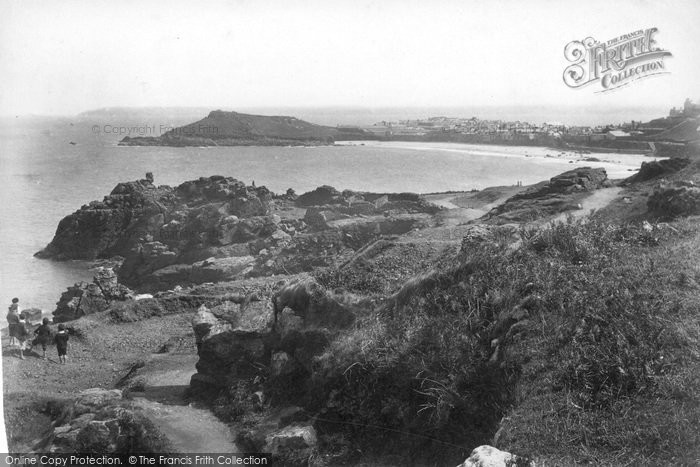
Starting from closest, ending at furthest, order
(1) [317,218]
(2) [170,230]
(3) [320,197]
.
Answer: (2) [170,230]
(1) [317,218]
(3) [320,197]

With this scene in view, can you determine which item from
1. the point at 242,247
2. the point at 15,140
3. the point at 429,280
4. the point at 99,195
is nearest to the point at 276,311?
the point at 429,280

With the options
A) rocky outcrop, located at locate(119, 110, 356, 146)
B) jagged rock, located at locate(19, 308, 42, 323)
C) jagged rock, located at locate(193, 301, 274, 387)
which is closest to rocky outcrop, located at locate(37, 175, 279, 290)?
rocky outcrop, located at locate(119, 110, 356, 146)

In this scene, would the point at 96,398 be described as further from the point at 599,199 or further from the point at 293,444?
the point at 599,199

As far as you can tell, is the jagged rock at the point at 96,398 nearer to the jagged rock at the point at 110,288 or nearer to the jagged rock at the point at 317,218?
the jagged rock at the point at 110,288

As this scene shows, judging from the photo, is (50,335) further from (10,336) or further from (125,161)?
(125,161)

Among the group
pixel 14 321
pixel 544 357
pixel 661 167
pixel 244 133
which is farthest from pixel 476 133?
pixel 544 357

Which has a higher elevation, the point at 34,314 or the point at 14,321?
the point at 14,321

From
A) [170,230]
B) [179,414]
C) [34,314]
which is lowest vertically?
[34,314]
